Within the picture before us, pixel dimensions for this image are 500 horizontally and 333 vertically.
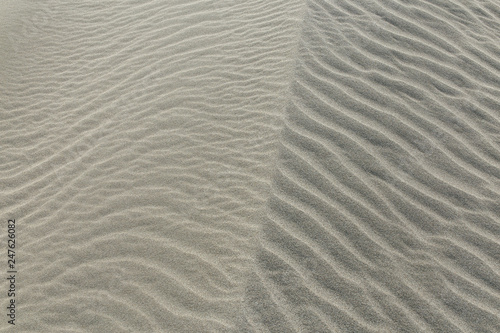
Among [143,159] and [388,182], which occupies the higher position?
[143,159]

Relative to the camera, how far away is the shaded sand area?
10.4 ft

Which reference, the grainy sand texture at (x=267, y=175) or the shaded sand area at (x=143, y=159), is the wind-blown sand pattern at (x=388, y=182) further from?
the shaded sand area at (x=143, y=159)

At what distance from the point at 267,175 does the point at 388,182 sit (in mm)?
913

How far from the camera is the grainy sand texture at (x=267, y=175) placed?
3031 mm

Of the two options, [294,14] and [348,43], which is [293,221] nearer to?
[348,43]

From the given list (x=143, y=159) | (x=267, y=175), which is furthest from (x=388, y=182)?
(x=143, y=159)

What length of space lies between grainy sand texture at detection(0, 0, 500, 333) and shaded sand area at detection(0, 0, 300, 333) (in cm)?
2

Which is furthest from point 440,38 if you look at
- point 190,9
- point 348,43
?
point 190,9

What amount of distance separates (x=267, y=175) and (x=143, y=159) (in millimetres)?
1217

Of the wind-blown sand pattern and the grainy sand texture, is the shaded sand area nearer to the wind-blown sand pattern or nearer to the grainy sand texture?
the grainy sand texture

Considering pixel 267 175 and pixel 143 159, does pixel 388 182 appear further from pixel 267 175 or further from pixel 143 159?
pixel 143 159

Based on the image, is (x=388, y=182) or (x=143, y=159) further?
(x=143, y=159)

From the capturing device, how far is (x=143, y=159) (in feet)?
13.7

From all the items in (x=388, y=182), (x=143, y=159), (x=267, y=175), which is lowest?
(x=388, y=182)
